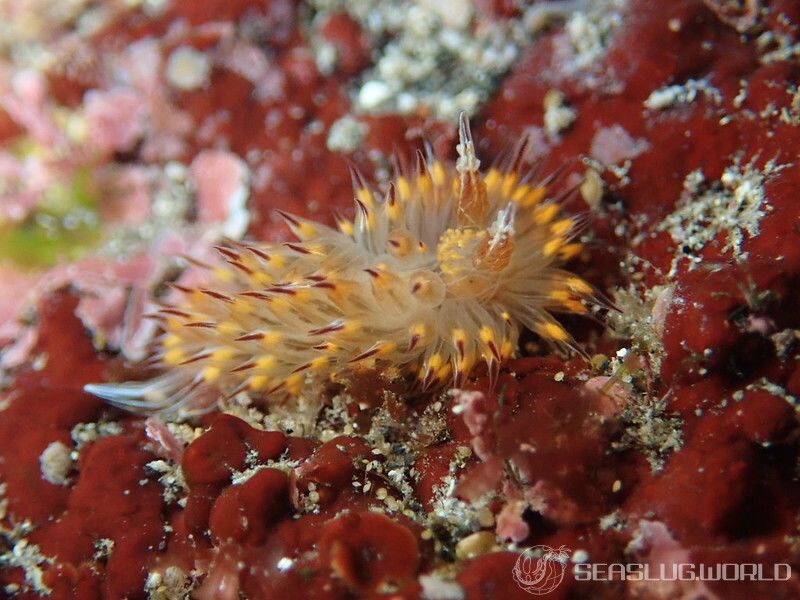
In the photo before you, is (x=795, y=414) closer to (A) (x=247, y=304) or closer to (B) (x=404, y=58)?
(A) (x=247, y=304)

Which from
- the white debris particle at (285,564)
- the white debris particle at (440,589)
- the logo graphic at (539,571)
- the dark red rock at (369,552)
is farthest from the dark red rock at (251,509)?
the logo graphic at (539,571)

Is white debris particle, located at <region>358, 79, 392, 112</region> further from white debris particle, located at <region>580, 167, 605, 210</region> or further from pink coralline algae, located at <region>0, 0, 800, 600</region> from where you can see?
white debris particle, located at <region>580, 167, 605, 210</region>

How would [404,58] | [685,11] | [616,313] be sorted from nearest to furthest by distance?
[616,313], [685,11], [404,58]

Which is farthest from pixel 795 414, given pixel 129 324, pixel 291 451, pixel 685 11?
pixel 129 324

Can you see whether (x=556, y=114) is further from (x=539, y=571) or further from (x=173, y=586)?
(x=173, y=586)

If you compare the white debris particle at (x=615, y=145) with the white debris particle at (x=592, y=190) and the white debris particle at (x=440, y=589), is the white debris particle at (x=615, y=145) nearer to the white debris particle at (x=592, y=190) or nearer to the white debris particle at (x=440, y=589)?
the white debris particle at (x=592, y=190)

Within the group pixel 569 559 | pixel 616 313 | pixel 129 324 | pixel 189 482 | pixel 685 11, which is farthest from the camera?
pixel 129 324

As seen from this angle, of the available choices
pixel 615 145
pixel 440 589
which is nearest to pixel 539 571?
pixel 440 589
